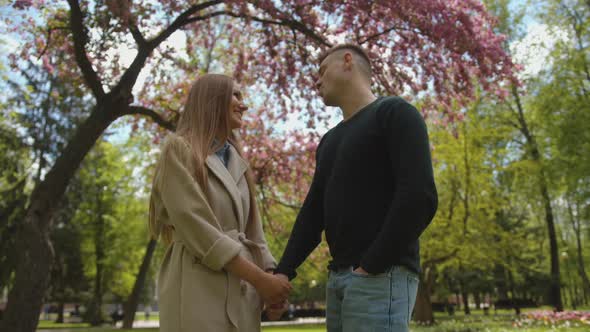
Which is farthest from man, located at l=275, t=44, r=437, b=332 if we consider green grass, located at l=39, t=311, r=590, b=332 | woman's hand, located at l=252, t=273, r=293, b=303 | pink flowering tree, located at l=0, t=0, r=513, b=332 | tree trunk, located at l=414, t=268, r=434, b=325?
tree trunk, located at l=414, t=268, r=434, b=325

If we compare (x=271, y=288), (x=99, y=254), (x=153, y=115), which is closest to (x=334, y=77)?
(x=271, y=288)

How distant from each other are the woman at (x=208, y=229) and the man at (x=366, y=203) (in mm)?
254

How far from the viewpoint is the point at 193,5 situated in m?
9.58

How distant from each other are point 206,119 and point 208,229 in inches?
25.8

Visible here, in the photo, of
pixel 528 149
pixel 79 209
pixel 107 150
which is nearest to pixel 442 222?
pixel 528 149

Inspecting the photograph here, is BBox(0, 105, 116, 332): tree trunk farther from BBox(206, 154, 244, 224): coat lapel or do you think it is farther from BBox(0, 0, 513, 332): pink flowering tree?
BBox(206, 154, 244, 224): coat lapel

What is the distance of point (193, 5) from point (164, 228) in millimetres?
7850

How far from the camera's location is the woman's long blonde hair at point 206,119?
2.58 metres

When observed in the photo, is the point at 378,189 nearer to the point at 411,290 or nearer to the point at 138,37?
the point at 411,290

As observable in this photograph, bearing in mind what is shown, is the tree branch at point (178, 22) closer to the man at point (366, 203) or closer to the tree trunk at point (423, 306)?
the man at point (366, 203)

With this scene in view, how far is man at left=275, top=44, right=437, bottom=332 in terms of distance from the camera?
195 centimetres

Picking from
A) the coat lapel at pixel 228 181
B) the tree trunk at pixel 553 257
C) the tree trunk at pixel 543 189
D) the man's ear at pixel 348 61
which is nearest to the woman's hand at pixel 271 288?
the coat lapel at pixel 228 181

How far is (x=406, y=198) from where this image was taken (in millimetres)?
1943

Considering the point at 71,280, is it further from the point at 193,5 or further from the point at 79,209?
the point at 193,5
